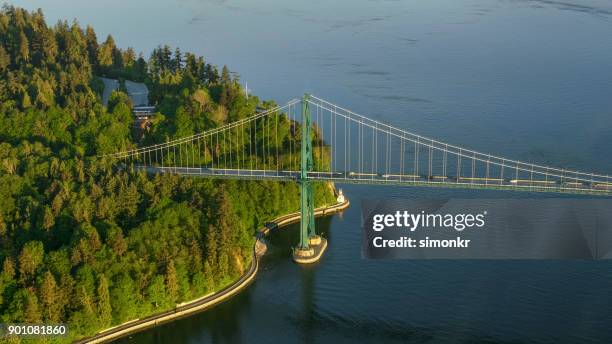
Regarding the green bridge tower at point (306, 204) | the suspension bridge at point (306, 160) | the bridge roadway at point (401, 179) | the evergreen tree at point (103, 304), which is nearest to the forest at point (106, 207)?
the evergreen tree at point (103, 304)

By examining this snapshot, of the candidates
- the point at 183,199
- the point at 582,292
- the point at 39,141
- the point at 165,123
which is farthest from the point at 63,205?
the point at 582,292

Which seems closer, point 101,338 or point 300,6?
point 101,338

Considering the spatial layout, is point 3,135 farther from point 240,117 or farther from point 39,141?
point 240,117

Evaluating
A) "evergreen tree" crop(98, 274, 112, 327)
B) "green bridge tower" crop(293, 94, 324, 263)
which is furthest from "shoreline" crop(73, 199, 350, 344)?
"green bridge tower" crop(293, 94, 324, 263)

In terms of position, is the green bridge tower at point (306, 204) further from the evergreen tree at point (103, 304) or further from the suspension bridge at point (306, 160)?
the evergreen tree at point (103, 304)

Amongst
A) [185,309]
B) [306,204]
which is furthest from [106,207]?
[306,204]

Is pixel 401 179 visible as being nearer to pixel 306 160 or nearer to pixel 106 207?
pixel 306 160
